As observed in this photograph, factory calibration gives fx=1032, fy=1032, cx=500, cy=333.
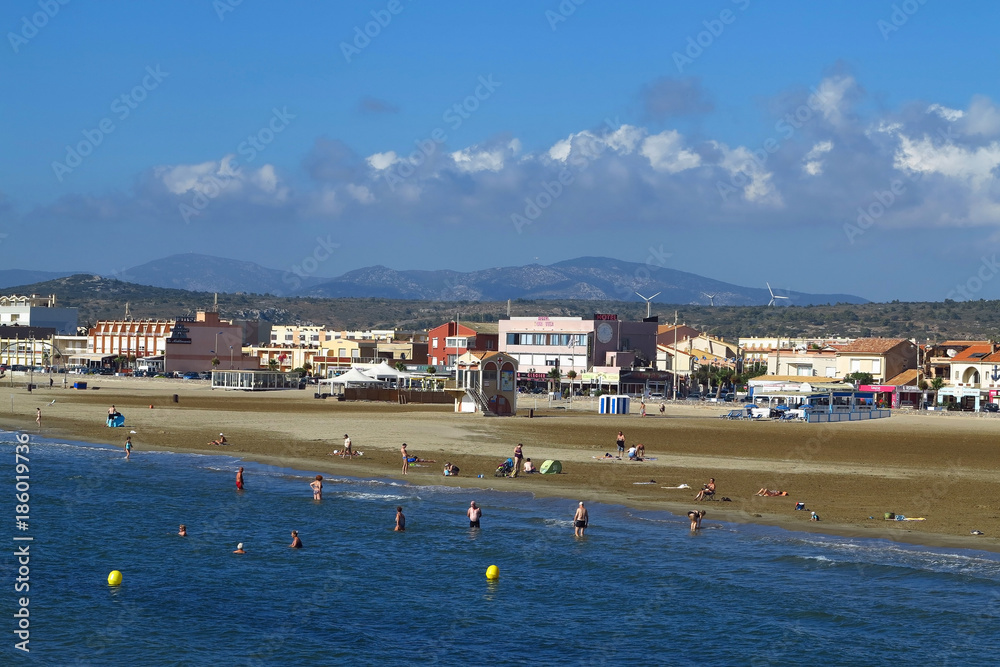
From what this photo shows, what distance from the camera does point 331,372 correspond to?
146 m

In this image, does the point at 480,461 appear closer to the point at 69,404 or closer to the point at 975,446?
the point at 975,446

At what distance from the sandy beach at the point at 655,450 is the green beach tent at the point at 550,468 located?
0.74 metres

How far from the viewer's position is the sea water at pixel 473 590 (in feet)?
71.8

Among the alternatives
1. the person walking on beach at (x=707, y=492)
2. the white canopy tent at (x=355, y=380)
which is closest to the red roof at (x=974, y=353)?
the white canopy tent at (x=355, y=380)

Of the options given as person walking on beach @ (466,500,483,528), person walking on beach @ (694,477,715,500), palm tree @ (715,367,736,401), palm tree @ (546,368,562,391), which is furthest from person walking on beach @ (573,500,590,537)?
palm tree @ (546,368,562,391)

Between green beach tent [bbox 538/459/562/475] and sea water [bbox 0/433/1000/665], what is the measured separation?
684cm

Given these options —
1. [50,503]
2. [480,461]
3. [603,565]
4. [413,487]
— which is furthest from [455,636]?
[480,461]

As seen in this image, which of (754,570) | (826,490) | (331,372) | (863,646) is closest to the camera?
(863,646)

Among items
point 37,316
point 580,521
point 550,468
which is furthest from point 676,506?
point 37,316

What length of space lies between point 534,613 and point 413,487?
1648 cm

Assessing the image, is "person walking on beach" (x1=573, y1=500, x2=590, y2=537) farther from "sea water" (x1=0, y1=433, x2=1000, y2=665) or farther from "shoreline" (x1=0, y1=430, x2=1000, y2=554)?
"shoreline" (x1=0, y1=430, x2=1000, y2=554)

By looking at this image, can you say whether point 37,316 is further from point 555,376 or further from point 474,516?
point 474,516

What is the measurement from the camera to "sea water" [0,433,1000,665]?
2189cm

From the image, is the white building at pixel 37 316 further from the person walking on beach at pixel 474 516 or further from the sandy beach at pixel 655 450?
the person walking on beach at pixel 474 516
